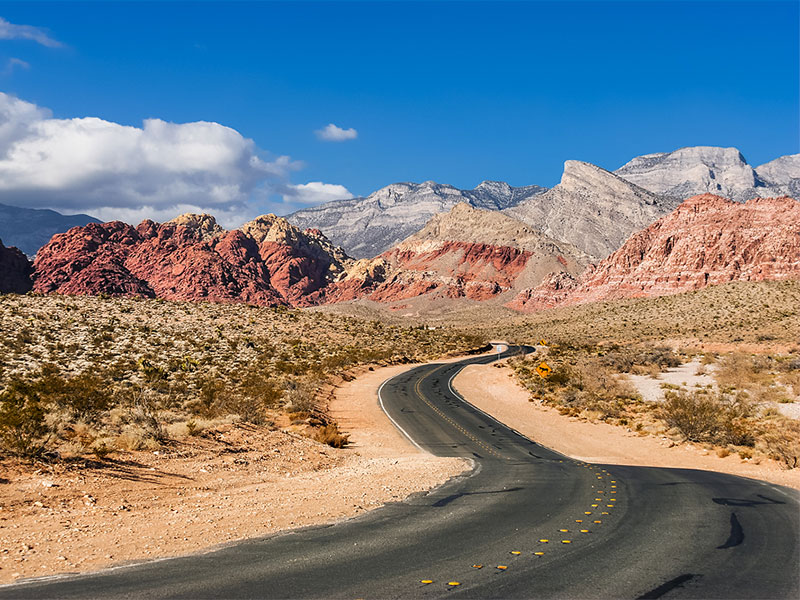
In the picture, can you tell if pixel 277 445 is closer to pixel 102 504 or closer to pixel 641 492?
pixel 102 504

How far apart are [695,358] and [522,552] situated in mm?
53317

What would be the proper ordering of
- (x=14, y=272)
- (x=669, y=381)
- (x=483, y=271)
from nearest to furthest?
(x=669, y=381) → (x=14, y=272) → (x=483, y=271)

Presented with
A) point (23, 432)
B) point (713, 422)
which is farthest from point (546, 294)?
point (23, 432)

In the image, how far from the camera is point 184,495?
493 inches

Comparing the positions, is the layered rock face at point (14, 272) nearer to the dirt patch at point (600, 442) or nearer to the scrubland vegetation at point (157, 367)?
the scrubland vegetation at point (157, 367)

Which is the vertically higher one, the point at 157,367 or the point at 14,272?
the point at 14,272

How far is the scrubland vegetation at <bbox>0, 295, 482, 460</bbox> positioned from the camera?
51.5 feet

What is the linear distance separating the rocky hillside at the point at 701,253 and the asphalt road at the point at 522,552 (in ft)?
370

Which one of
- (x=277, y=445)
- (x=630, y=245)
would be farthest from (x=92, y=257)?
(x=277, y=445)

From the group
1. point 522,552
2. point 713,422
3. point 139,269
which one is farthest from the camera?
point 139,269

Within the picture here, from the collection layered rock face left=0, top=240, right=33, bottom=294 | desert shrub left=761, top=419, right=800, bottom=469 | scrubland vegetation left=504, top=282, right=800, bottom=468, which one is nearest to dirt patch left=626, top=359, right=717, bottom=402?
scrubland vegetation left=504, top=282, right=800, bottom=468

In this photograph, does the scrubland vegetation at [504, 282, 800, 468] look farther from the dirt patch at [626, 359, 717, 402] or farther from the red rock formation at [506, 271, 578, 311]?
the red rock formation at [506, 271, 578, 311]

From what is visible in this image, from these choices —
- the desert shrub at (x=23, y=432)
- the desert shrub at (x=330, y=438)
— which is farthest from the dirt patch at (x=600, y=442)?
the desert shrub at (x=23, y=432)

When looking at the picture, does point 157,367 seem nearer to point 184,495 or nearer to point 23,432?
point 23,432
